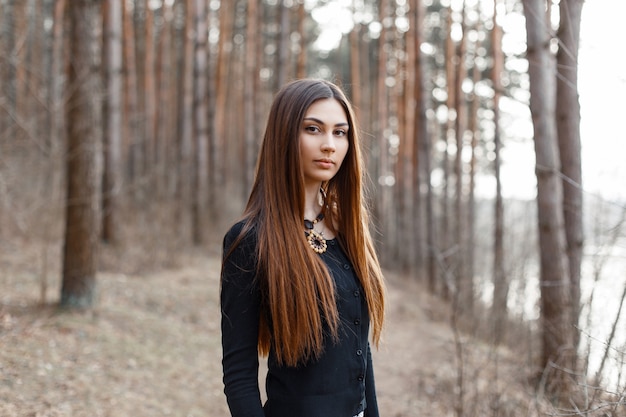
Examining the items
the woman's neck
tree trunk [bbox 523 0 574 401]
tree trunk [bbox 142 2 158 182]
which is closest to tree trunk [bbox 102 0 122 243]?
tree trunk [bbox 142 2 158 182]

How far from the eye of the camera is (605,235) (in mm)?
3795

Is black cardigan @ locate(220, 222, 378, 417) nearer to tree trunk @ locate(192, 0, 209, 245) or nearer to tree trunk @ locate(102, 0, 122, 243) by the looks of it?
tree trunk @ locate(102, 0, 122, 243)

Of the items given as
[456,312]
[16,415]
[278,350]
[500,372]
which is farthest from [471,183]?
[278,350]

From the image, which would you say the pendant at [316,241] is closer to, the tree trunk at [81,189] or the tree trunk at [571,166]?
the tree trunk at [571,166]

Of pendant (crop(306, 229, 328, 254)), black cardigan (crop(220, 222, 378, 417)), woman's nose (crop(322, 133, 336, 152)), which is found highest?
woman's nose (crop(322, 133, 336, 152))

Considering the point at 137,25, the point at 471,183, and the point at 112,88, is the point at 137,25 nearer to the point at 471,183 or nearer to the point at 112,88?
the point at 112,88

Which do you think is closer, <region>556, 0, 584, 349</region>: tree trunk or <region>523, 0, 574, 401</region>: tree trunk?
<region>523, 0, 574, 401</region>: tree trunk

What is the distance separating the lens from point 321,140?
1.95m

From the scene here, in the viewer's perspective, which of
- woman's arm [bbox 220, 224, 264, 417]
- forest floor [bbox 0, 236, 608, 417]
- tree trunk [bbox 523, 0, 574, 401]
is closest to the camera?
woman's arm [bbox 220, 224, 264, 417]

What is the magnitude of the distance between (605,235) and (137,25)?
63.7ft

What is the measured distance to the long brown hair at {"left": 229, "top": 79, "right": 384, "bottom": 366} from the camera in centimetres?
179

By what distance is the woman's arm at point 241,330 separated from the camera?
1.73 m

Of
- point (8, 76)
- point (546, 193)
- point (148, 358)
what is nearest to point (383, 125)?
point (8, 76)

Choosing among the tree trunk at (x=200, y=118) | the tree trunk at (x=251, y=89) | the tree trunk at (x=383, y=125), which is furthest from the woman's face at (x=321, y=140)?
the tree trunk at (x=383, y=125)
